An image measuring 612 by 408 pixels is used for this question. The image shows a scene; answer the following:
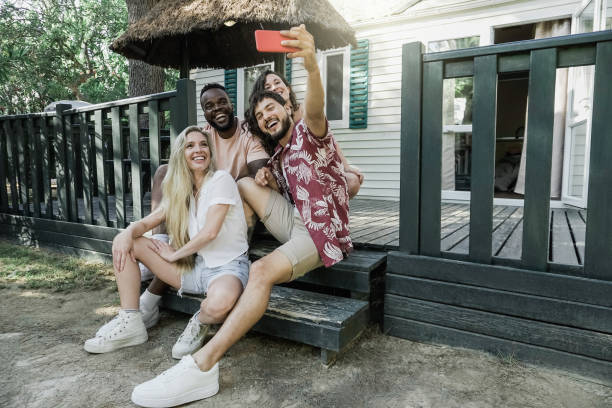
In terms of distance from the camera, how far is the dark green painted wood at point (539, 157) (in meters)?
1.84

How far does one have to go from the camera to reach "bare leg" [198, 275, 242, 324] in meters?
1.91

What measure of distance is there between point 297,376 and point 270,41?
1.43 m

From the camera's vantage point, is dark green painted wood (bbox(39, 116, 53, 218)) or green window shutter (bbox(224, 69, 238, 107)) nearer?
dark green painted wood (bbox(39, 116, 53, 218))

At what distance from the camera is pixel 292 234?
2.18 m

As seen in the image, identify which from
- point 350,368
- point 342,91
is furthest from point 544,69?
point 342,91

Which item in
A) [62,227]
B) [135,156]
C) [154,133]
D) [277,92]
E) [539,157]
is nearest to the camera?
[539,157]

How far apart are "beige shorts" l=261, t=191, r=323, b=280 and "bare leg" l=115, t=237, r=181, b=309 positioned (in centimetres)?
59

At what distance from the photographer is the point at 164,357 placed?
6.79 feet

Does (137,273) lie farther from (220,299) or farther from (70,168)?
(70,168)

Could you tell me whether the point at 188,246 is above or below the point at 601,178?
below

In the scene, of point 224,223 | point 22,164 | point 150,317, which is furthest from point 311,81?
point 22,164

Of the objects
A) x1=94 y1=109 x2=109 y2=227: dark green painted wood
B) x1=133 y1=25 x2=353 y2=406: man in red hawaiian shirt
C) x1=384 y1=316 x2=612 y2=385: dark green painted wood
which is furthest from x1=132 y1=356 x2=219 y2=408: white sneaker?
x1=94 y1=109 x2=109 y2=227: dark green painted wood

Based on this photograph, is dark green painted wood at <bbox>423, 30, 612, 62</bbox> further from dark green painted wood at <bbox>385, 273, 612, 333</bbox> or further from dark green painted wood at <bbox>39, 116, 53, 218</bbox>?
dark green painted wood at <bbox>39, 116, 53, 218</bbox>

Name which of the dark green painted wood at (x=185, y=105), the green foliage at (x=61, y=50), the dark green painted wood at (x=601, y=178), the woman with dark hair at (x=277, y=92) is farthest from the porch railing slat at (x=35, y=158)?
the green foliage at (x=61, y=50)
